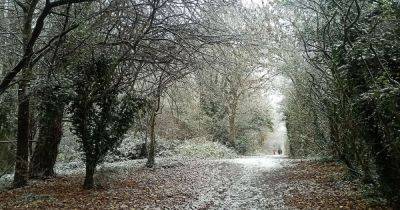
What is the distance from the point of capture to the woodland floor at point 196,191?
9.05m

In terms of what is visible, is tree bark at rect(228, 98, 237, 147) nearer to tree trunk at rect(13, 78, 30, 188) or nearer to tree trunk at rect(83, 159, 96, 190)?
tree trunk at rect(83, 159, 96, 190)

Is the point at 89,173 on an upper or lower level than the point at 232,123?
lower

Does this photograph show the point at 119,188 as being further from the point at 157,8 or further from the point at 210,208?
the point at 157,8

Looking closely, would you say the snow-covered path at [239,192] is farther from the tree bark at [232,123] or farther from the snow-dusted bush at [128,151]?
the tree bark at [232,123]

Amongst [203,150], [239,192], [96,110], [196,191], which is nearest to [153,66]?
[96,110]

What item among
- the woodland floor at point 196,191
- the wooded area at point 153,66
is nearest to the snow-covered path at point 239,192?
the woodland floor at point 196,191

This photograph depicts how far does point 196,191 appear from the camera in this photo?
11.3 m

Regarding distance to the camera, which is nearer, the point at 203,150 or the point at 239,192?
the point at 239,192

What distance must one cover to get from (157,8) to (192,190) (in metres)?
5.41

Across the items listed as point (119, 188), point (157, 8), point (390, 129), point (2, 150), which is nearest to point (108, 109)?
point (119, 188)

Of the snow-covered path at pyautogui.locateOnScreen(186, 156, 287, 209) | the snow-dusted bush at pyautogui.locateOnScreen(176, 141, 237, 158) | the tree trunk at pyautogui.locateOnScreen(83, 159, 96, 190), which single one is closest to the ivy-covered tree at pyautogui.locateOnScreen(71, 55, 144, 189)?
the tree trunk at pyautogui.locateOnScreen(83, 159, 96, 190)

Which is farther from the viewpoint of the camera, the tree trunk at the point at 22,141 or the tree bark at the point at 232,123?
the tree bark at the point at 232,123

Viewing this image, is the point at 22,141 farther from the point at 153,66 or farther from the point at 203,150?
the point at 203,150

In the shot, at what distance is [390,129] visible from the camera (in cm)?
661
